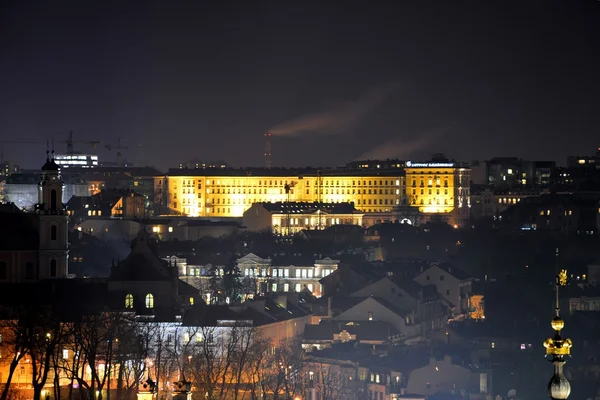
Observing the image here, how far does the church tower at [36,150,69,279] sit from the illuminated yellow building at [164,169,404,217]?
245ft

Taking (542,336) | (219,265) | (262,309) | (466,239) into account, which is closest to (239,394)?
(262,309)

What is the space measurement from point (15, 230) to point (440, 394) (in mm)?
11396

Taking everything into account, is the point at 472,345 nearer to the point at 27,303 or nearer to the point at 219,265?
the point at 27,303

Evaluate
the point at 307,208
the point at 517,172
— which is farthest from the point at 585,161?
the point at 307,208

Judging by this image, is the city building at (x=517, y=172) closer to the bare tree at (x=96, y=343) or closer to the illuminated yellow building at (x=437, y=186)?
the illuminated yellow building at (x=437, y=186)

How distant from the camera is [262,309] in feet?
147

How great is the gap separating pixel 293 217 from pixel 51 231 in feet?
195

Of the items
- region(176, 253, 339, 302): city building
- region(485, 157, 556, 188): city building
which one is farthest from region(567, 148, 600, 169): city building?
region(176, 253, 339, 302): city building

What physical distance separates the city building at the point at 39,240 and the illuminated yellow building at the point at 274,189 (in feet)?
Answer: 245

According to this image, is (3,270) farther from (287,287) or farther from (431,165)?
(431,165)

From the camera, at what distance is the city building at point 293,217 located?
98875 mm

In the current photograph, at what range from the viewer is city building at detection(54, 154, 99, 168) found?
458ft

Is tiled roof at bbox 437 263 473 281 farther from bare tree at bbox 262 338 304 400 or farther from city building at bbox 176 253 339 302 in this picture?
bare tree at bbox 262 338 304 400

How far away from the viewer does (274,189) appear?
120375 millimetres
